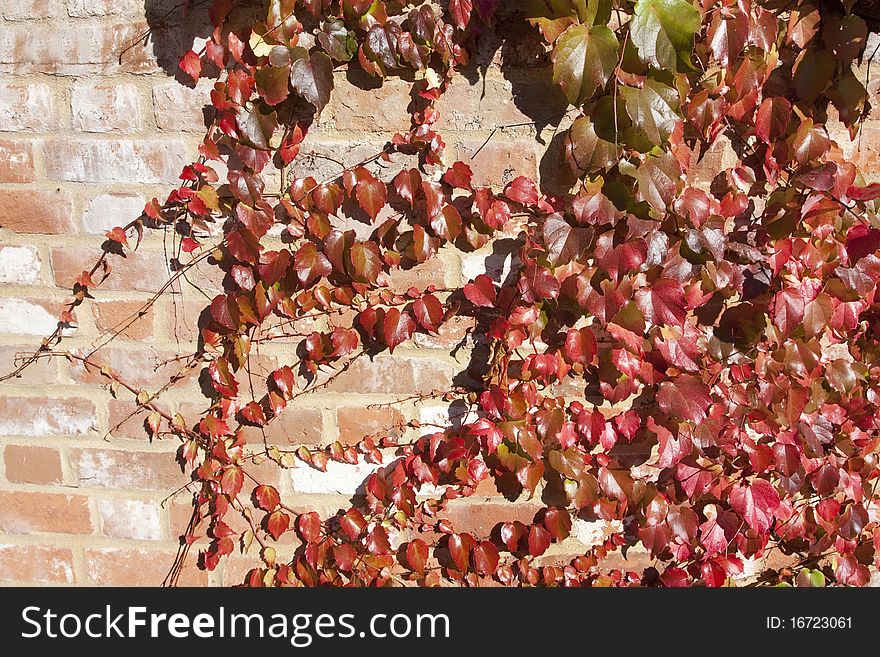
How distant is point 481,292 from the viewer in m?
1.28

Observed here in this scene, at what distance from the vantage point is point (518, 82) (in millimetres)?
1248

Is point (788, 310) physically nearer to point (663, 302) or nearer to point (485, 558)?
point (663, 302)

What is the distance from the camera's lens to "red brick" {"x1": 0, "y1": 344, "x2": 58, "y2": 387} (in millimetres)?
1407

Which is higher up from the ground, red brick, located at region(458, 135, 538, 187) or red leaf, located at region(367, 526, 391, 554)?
red brick, located at region(458, 135, 538, 187)

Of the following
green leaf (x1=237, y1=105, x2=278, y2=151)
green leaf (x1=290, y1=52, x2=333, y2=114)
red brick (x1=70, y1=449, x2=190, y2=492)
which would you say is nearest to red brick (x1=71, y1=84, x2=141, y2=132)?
green leaf (x1=237, y1=105, x2=278, y2=151)

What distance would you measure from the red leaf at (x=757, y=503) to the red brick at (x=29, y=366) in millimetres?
1422

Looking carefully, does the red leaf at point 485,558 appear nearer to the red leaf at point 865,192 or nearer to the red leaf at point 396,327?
the red leaf at point 396,327

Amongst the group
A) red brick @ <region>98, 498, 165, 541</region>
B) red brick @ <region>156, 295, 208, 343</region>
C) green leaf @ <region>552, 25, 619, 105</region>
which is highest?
green leaf @ <region>552, 25, 619, 105</region>

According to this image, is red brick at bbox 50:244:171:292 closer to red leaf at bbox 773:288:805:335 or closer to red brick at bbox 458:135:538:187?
red brick at bbox 458:135:538:187

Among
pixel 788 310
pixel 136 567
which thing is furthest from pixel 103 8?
pixel 788 310

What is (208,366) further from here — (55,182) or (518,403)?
(518,403)

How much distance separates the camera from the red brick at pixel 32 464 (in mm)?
1444

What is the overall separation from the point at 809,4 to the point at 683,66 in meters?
0.29

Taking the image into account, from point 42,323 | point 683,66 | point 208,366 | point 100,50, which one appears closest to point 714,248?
point 683,66
